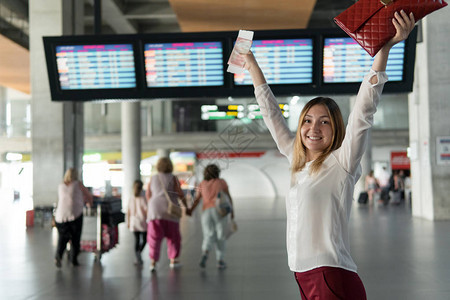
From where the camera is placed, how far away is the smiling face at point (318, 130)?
2.35m

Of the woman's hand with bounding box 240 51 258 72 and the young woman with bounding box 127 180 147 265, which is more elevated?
the woman's hand with bounding box 240 51 258 72

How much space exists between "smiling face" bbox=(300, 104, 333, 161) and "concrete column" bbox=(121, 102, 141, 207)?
24.1 meters

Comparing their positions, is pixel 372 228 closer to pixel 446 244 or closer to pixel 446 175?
pixel 446 175

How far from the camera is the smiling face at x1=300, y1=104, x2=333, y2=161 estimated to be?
2.35m

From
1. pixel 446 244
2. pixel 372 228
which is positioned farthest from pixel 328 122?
pixel 372 228

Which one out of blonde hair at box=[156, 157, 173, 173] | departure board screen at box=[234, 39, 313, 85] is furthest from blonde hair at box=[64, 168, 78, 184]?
departure board screen at box=[234, 39, 313, 85]

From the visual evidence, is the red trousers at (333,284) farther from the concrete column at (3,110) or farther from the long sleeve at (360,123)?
the concrete column at (3,110)

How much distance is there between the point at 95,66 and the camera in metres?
8.82

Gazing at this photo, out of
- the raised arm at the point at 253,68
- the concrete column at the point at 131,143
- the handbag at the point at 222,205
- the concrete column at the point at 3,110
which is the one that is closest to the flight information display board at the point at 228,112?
the handbag at the point at 222,205

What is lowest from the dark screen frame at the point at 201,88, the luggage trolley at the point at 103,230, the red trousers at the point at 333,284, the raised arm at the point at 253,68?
the luggage trolley at the point at 103,230

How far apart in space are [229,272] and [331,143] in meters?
5.83

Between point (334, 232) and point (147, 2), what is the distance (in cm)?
1750

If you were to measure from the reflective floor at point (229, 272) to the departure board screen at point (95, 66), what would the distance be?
2820 mm

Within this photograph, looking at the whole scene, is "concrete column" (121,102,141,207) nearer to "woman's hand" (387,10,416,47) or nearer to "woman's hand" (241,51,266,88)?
"woman's hand" (241,51,266,88)
